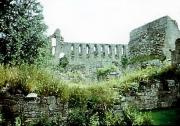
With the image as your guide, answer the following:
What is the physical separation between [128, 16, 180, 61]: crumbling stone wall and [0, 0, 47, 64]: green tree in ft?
20.2

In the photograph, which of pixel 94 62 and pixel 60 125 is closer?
pixel 60 125

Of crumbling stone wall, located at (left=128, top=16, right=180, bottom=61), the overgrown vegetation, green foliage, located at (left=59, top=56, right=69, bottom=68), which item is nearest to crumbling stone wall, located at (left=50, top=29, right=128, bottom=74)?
green foliage, located at (left=59, top=56, right=69, bottom=68)

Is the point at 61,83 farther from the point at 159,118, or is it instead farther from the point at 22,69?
the point at 159,118

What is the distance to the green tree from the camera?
19188 millimetres

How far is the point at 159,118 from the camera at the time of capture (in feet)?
39.5

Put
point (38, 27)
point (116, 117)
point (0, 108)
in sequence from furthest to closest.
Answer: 1. point (38, 27)
2. point (116, 117)
3. point (0, 108)

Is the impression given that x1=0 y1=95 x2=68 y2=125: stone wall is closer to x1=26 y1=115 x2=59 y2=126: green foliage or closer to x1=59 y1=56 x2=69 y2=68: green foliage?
x1=26 y1=115 x2=59 y2=126: green foliage

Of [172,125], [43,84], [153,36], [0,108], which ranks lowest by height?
[172,125]

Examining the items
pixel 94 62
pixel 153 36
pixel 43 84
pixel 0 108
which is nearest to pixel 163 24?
pixel 153 36

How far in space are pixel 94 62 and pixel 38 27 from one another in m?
25.4

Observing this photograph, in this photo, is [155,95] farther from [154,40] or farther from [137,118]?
[154,40]

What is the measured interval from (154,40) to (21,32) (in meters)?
8.26

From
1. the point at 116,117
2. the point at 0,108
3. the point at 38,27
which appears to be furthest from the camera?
the point at 38,27

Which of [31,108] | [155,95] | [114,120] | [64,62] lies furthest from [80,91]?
[64,62]
